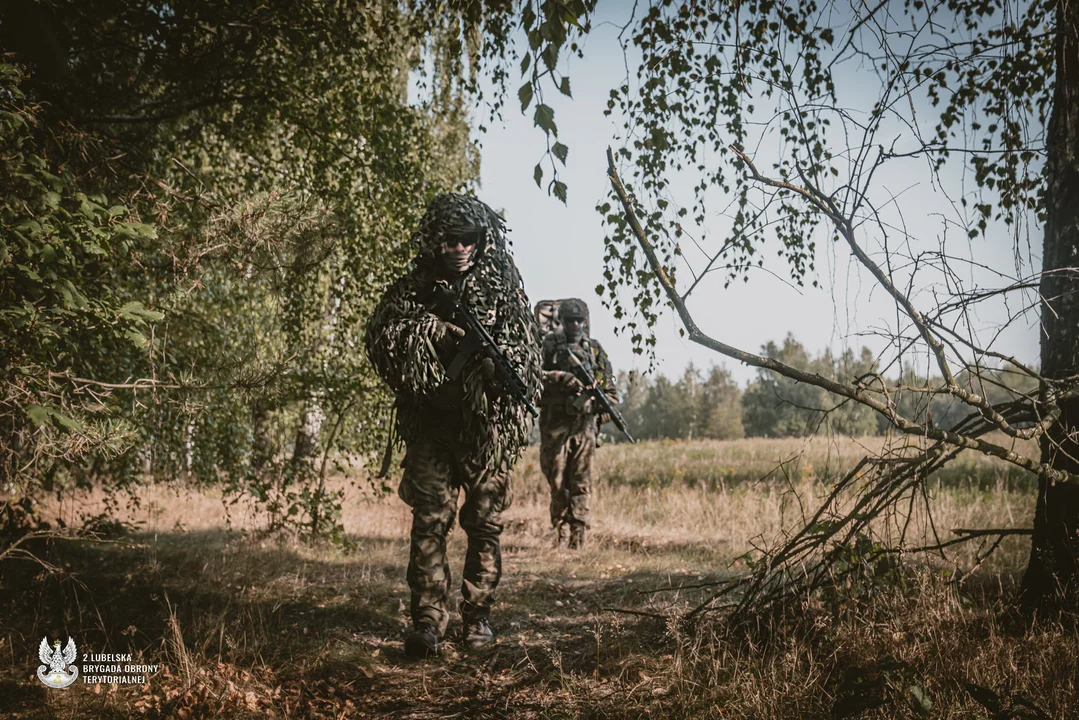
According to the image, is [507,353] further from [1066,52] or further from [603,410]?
[603,410]

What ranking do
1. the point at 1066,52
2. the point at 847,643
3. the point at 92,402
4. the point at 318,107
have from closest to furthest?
the point at 847,643, the point at 1066,52, the point at 92,402, the point at 318,107

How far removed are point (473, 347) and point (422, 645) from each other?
5.07ft

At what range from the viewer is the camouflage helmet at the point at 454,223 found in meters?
3.91

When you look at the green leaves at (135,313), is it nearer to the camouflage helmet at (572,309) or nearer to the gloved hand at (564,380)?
the gloved hand at (564,380)

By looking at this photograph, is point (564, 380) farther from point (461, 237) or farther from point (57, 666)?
point (57, 666)

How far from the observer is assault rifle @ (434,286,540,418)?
12.5 feet

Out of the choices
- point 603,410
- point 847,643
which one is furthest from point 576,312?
point 847,643

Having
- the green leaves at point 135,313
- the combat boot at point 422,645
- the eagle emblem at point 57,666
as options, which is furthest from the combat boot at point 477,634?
the green leaves at point 135,313

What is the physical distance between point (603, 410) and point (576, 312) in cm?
111

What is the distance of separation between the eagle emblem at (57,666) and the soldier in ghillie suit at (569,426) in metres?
4.54

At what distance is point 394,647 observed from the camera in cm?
387

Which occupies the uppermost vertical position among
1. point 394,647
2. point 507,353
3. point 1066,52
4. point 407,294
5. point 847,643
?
point 1066,52

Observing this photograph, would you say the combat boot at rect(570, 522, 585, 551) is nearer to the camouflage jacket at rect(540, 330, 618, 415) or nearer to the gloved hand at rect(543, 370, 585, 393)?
the camouflage jacket at rect(540, 330, 618, 415)

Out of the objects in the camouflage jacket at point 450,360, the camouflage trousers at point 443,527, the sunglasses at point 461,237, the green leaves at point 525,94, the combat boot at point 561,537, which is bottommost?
the combat boot at point 561,537
